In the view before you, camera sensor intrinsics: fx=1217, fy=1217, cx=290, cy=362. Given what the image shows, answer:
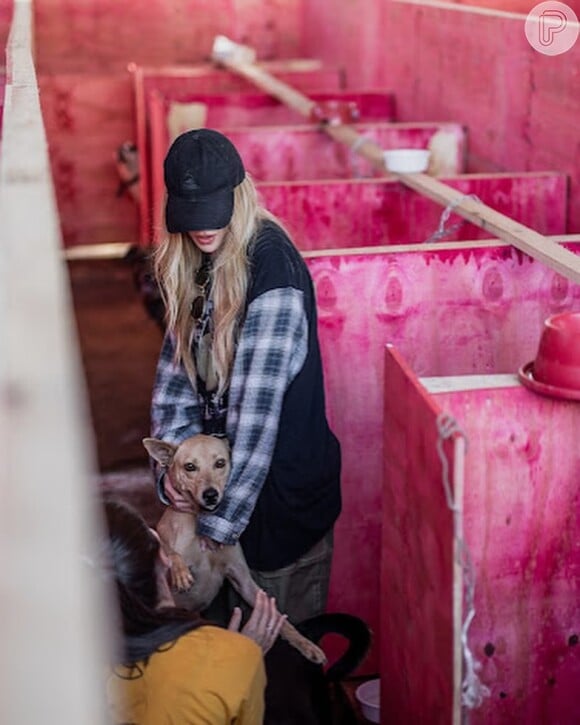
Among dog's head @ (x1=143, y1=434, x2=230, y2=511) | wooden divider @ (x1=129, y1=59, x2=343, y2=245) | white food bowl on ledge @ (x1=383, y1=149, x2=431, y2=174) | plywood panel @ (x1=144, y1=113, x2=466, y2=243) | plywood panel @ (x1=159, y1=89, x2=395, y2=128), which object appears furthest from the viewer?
wooden divider @ (x1=129, y1=59, x2=343, y2=245)

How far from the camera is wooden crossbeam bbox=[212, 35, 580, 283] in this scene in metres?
3.41

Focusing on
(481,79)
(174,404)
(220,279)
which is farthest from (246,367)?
(481,79)

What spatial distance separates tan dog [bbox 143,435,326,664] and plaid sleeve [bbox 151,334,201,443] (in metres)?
0.06

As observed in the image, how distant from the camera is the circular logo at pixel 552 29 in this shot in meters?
4.57

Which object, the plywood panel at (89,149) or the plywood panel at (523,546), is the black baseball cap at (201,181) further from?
the plywood panel at (89,149)

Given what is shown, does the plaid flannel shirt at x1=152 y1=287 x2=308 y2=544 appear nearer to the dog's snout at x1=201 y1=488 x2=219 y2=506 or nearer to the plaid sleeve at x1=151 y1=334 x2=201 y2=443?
the dog's snout at x1=201 y1=488 x2=219 y2=506

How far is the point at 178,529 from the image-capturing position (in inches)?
A: 124

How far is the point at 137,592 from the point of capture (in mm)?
2246

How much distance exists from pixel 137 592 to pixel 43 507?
1.00m

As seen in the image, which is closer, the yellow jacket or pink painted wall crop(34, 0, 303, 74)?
the yellow jacket

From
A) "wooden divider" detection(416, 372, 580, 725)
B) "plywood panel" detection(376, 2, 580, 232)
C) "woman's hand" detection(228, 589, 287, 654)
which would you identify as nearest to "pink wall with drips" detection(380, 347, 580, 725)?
"wooden divider" detection(416, 372, 580, 725)

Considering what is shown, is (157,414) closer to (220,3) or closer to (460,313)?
(460,313)

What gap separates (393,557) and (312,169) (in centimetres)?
360

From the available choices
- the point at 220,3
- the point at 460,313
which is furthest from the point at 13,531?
the point at 220,3
